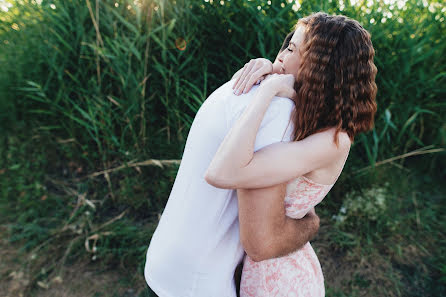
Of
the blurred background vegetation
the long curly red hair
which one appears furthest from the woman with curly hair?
the blurred background vegetation

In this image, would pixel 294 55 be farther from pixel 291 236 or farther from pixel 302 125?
pixel 291 236

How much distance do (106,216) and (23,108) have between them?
1024 millimetres

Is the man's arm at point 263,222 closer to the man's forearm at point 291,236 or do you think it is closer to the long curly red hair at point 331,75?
the man's forearm at point 291,236

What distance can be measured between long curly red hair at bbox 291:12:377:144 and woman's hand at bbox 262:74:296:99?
2cm

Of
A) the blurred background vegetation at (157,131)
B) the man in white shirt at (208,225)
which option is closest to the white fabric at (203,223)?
the man in white shirt at (208,225)

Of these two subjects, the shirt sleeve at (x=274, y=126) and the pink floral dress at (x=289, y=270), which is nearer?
the shirt sleeve at (x=274, y=126)

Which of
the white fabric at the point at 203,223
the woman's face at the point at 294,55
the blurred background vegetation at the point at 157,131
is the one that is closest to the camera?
the white fabric at the point at 203,223

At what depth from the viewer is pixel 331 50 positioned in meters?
1.09

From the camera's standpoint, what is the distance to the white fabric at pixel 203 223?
110 centimetres

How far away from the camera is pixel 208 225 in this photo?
114 cm

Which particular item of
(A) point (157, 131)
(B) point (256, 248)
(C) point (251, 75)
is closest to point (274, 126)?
(C) point (251, 75)

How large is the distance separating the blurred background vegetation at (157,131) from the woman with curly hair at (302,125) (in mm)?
1183

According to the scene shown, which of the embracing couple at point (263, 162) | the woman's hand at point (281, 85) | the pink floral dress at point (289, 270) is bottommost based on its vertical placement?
the pink floral dress at point (289, 270)

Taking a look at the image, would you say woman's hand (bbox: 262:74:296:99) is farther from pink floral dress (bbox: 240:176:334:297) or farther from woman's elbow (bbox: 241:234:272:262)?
woman's elbow (bbox: 241:234:272:262)
